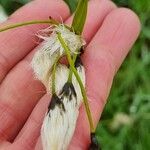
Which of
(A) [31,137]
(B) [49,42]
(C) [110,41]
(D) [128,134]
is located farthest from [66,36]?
(D) [128,134]

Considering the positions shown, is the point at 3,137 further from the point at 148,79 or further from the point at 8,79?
the point at 148,79

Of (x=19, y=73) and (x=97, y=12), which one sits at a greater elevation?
(x=19, y=73)

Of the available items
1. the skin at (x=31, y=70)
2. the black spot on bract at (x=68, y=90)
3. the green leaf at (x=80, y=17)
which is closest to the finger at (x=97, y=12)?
the skin at (x=31, y=70)

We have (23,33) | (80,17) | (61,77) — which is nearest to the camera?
(61,77)

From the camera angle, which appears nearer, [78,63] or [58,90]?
[58,90]

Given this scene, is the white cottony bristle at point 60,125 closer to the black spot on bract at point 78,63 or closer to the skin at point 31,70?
the skin at point 31,70

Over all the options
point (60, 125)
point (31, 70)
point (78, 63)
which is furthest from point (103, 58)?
point (60, 125)

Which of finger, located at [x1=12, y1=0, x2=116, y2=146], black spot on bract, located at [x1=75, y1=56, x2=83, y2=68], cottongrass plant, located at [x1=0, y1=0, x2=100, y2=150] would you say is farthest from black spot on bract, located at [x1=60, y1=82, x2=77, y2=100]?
finger, located at [x1=12, y1=0, x2=116, y2=146]

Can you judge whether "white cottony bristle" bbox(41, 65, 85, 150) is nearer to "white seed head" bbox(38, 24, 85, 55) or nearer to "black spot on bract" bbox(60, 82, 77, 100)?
"black spot on bract" bbox(60, 82, 77, 100)

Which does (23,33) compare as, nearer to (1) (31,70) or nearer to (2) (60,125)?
(1) (31,70)
